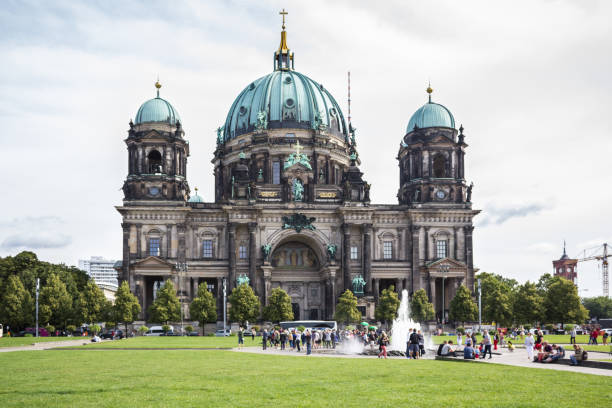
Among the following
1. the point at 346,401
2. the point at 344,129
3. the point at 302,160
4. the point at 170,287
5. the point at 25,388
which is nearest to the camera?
the point at 346,401

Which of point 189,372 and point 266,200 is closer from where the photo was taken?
point 189,372

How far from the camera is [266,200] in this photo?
9512 centimetres

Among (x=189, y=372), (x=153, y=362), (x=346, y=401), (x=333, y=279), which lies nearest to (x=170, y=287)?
(x=333, y=279)

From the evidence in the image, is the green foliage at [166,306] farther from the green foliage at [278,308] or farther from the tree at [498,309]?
the tree at [498,309]

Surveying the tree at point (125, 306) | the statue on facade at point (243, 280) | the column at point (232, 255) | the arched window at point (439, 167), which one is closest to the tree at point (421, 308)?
the arched window at point (439, 167)

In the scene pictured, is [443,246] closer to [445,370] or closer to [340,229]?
[340,229]

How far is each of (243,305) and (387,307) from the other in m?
18.1

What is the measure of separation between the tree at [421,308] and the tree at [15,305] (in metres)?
46.6

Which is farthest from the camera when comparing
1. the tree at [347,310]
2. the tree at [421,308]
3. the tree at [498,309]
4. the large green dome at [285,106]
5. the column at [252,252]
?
the large green dome at [285,106]

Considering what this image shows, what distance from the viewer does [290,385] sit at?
24750 mm

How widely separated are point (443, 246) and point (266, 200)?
80.7 ft

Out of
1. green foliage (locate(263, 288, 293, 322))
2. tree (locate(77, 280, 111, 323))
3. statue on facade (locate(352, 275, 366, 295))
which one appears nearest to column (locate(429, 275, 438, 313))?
statue on facade (locate(352, 275, 366, 295))

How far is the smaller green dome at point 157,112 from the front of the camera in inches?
3748

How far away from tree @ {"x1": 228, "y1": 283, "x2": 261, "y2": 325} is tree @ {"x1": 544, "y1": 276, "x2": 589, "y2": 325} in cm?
3671
